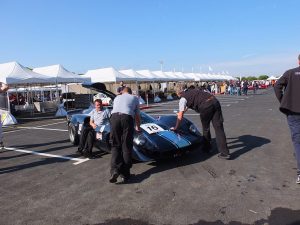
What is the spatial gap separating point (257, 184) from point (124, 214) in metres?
2.07

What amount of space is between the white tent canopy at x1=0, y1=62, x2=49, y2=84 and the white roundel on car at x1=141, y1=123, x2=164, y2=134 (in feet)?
44.9

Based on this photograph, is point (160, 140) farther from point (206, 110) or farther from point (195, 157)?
point (206, 110)

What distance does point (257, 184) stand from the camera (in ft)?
16.1

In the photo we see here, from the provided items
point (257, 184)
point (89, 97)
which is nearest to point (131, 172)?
point (257, 184)

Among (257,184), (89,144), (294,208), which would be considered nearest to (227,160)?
(257,184)

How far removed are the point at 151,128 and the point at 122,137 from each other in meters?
1.16

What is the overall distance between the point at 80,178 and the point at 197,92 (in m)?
2.85

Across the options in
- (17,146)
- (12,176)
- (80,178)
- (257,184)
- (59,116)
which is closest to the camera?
(257,184)

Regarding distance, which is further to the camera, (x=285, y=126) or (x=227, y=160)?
(x=285, y=126)

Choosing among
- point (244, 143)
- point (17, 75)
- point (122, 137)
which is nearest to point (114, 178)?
point (122, 137)

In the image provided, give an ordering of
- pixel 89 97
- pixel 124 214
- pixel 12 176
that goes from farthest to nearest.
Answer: pixel 89 97 < pixel 12 176 < pixel 124 214

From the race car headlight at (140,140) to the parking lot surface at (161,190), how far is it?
496mm

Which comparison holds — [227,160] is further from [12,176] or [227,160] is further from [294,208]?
[12,176]

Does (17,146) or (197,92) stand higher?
(197,92)
